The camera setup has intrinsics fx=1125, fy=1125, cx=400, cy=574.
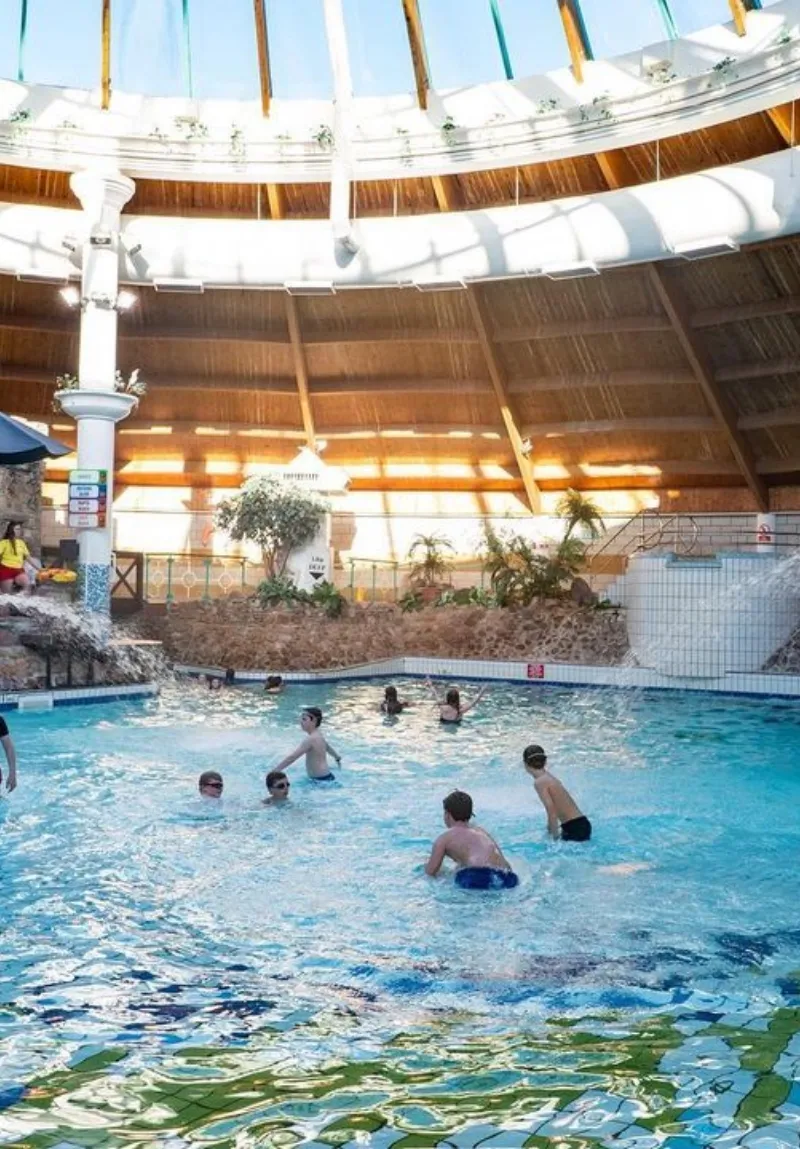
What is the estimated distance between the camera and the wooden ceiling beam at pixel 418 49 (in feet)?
62.3

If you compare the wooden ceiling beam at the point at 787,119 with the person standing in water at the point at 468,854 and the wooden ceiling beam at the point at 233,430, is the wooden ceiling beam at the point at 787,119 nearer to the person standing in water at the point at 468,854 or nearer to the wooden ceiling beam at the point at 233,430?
the wooden ceiling beam at the point at 233,430

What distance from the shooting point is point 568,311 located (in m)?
21.1

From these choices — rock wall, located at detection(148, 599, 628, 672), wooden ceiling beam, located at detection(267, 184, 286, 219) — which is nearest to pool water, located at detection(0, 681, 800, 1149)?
rock wall, located at detection(148, 599, 628, 672)

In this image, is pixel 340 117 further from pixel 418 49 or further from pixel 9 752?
pixel 9 752

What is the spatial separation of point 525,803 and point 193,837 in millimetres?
2613

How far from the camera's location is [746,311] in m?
18.9

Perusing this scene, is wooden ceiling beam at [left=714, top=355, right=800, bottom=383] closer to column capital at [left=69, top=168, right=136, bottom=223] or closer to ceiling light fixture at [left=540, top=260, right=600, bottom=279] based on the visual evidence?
ceiling light fixture at [left=540, top=260, right=600, bottom=279]

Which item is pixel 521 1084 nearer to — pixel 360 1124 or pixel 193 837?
pixel 360 1124

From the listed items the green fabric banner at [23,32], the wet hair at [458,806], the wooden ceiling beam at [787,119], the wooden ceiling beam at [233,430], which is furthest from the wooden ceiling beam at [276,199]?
the wet hair at [458,806]

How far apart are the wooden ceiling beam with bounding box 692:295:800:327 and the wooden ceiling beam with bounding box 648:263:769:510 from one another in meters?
0.27

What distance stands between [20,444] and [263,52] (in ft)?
45.3

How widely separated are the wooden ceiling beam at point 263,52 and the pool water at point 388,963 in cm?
1504

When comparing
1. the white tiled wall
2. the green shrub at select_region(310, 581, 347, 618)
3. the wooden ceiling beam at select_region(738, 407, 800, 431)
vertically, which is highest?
the wooden ceiling beam at select_region(738, 407, 800, 431)

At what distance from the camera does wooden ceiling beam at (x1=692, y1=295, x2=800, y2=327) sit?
60.5 ft
